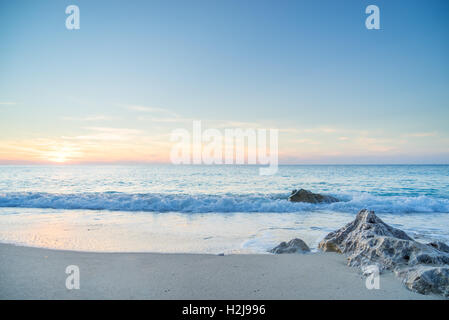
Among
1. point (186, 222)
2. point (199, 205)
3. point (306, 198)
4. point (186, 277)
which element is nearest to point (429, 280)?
point (186, 277)

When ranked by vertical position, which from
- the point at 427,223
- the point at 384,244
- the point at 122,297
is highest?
the point at 384,244

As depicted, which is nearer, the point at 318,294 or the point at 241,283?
the point at 318,294

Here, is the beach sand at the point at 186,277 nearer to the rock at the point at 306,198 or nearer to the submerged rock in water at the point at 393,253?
the submerged rock in water at the point at 393,253

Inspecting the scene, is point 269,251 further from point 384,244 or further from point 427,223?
point 427,223

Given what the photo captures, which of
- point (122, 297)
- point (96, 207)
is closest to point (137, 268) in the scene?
point (122, 297)

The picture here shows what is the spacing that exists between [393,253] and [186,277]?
3.15 metres

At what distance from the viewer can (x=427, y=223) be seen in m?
9.55

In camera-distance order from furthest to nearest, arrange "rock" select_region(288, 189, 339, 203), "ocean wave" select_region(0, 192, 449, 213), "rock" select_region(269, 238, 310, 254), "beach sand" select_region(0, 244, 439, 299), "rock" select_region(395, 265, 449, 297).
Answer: "rock" select_region(288, 189, 339, 203) < "ocean wave" select_region(0, 192, 449, 213) < "rock" select_region(269, 238, 310, 254) < "beach sand" select_region(0, 244, 439, 299) < "rock" select_region(395, 265, 449, 297)

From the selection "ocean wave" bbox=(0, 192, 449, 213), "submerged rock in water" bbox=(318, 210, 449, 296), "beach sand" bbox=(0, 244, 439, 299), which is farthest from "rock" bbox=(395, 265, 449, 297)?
"ocean wave" bbox=(0, 192, 449, 213)

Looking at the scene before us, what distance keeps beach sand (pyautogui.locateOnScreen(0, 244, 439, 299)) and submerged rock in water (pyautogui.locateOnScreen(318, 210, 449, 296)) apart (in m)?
0.18

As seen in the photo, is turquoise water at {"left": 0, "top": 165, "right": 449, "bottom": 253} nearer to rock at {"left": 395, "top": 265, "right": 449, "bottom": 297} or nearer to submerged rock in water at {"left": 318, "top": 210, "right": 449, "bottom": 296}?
submerged rock in water at {"left": 318, "top": 210, "right": 449, "bottom": 296}

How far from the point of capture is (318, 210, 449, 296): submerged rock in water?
3400mm
